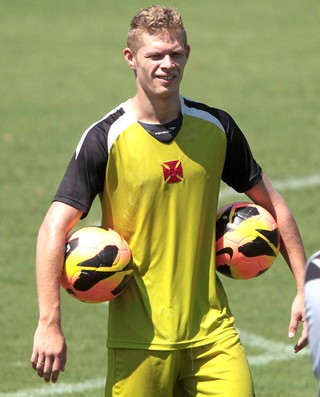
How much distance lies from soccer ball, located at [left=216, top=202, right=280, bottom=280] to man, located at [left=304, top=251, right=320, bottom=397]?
2.00 metres

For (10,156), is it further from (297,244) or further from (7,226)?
(297,244)

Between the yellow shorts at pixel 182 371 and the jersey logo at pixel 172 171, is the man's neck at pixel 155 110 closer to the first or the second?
the jersey logo at pixel 172 171

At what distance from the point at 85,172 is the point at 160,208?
401mm

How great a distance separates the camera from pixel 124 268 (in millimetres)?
6023

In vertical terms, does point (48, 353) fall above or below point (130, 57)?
below

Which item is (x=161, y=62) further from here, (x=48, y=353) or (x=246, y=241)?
(x=48, y=353)

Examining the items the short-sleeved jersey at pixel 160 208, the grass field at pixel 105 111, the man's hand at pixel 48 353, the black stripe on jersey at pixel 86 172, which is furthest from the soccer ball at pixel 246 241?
the grass field at pixel 105 111

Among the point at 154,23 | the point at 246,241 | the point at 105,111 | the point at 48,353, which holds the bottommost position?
the point at 105,111

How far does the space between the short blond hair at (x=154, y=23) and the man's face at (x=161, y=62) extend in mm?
23

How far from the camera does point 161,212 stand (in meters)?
6.12

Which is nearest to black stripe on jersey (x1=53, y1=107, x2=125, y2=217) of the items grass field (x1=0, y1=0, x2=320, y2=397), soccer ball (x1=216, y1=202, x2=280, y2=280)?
soccer ball (x1=216, y1=202, x2=280, y2=280)

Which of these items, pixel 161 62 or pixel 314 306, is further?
pixel 161 62

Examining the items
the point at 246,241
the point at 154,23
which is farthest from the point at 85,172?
the point at 246,241

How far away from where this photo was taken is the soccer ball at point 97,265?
19.7ft
